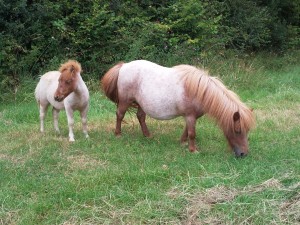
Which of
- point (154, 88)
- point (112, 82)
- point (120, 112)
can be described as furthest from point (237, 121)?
point (112, 82)

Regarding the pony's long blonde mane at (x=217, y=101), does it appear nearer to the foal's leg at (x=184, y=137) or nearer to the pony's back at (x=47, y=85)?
the foal's leg at (x=184, y=137)

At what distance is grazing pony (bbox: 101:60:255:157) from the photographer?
240 inches

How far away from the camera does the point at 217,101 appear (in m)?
6.13

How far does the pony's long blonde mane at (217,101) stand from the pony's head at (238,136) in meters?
0.01

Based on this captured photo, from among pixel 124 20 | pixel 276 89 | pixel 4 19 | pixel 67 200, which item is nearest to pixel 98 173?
pixel 67 200

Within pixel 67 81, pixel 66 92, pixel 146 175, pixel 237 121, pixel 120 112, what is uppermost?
pixel 67 81

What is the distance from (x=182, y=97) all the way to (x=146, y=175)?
1.54m

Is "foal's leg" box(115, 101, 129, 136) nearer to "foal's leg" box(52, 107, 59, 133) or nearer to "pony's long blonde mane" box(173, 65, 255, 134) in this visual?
"foal's leg" box(52, 107, 59, 133)

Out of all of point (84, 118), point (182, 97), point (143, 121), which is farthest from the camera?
point (143, 121)

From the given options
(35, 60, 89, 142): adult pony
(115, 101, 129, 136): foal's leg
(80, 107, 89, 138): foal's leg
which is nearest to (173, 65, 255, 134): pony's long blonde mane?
(115, 101, 129, 136): foal's leg

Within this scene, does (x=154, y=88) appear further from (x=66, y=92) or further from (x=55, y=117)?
(x=55, y=117)

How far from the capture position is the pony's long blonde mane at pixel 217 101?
605 cm

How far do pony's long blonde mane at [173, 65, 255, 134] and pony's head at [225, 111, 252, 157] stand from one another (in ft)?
0.05

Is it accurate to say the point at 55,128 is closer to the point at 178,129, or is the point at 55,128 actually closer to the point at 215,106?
the point at 178,129
